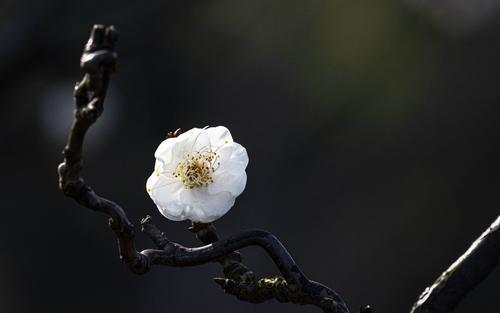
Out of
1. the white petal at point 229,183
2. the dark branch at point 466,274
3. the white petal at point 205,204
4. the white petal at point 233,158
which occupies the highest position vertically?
the dark branch at point 466,274

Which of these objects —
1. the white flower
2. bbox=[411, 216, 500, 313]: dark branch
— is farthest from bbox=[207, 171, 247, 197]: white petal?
bbox=[411, 216, 500, 313]: dark branch

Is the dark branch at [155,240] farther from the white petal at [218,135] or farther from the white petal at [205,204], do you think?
the white petal at [218,135]

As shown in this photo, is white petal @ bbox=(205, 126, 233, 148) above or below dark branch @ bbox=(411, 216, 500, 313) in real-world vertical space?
below

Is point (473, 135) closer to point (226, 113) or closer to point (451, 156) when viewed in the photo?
point (451, 156)

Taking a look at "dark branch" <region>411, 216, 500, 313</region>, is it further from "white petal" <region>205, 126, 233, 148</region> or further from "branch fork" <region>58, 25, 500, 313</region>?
"white petal" <region>205, 126, 233, 148</region>

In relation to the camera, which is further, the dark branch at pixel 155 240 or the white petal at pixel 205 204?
the white petal at pixel 205 204

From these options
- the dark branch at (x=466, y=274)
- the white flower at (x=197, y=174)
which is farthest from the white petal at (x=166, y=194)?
the dark branch at (x=466, y=274)

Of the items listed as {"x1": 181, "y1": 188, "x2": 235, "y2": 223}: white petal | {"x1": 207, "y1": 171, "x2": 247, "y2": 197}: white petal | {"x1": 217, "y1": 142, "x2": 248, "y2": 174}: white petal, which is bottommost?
{"x1": 181, "y1": 188, "x2": 235, "y2": 223}: white petal

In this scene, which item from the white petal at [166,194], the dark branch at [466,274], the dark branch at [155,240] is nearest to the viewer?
the dark branch at [155,240]
